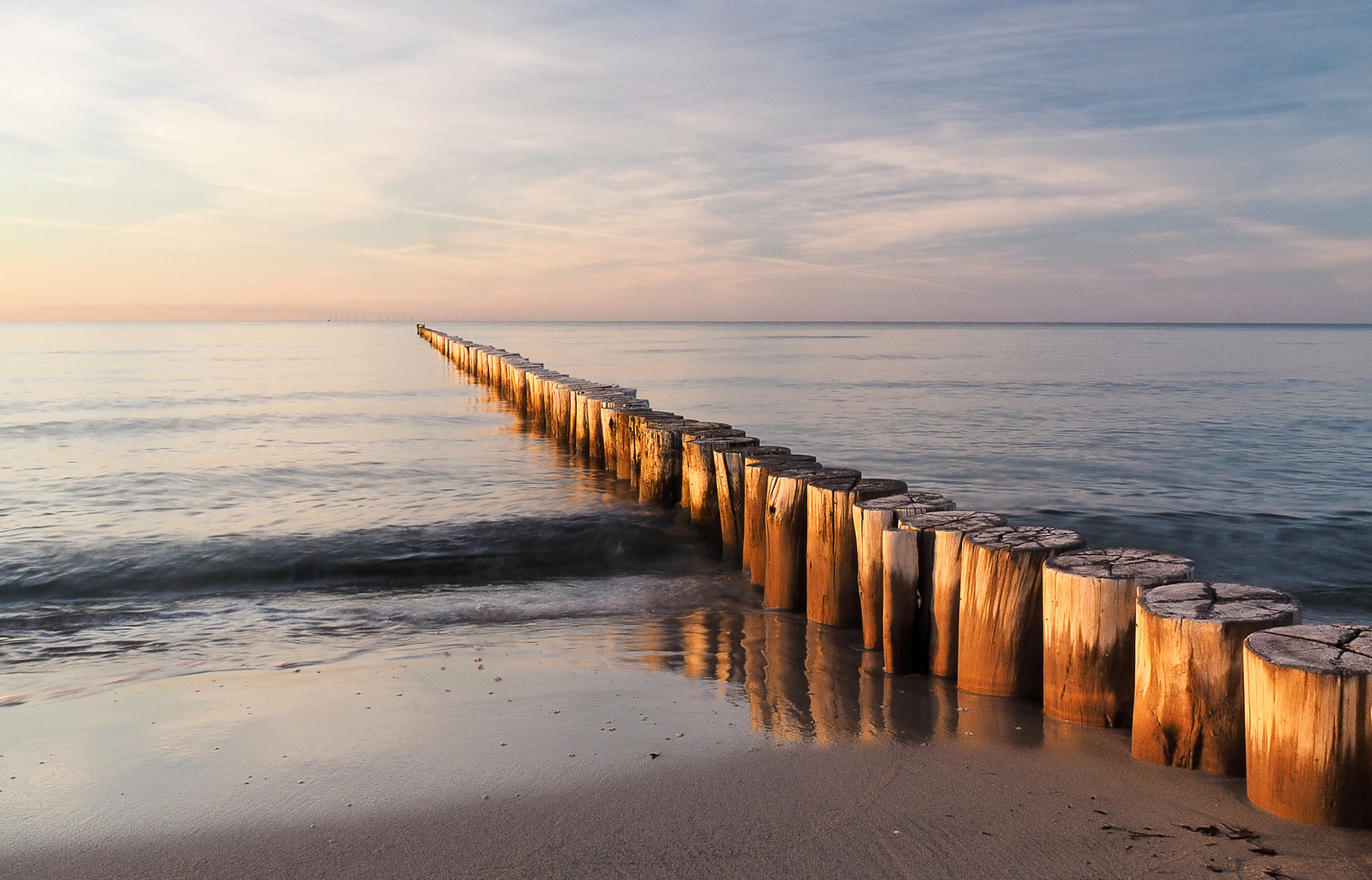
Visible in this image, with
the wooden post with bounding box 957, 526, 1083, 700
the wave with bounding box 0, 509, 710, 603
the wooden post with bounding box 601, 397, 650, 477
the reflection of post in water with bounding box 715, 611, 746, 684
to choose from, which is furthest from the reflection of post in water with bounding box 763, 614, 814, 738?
the wooden post with bounding box 601, 397, 650, 477

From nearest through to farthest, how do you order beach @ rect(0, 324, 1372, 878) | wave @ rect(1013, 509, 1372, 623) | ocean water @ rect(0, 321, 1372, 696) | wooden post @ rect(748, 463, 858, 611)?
beach @ rect(0, 324, 1372, 878) < wooden post @ rect(748, 463, 858, 611) < ocean water @ rect(0, 321, 1372, 696) < wave @ rect(1013, 509, 1372, 623)

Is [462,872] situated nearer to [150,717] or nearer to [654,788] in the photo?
[654,788]

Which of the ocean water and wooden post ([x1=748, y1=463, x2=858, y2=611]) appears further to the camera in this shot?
the ocean water

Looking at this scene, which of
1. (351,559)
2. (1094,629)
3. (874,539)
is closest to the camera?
(1094,629)

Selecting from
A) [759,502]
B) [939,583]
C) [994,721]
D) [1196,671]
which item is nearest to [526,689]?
[939,583]

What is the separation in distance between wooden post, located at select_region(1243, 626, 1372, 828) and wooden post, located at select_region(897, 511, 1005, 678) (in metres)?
1.37

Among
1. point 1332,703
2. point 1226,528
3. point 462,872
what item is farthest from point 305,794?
point 1226,528

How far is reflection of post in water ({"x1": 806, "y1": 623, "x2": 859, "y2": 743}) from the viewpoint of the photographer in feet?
12.2

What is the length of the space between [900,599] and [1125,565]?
1070mm

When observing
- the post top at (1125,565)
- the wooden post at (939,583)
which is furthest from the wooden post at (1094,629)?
the wooden post at (939,583)

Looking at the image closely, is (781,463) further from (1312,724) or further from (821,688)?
(1312,724)

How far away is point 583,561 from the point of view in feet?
24.4

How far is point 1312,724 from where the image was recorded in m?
2.65

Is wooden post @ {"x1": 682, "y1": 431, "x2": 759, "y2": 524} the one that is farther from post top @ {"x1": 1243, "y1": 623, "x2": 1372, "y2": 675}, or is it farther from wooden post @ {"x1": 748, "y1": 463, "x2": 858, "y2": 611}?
post top @ {"x1": 1243, "y1": 623, "x2": 1372, "y2": 675}
